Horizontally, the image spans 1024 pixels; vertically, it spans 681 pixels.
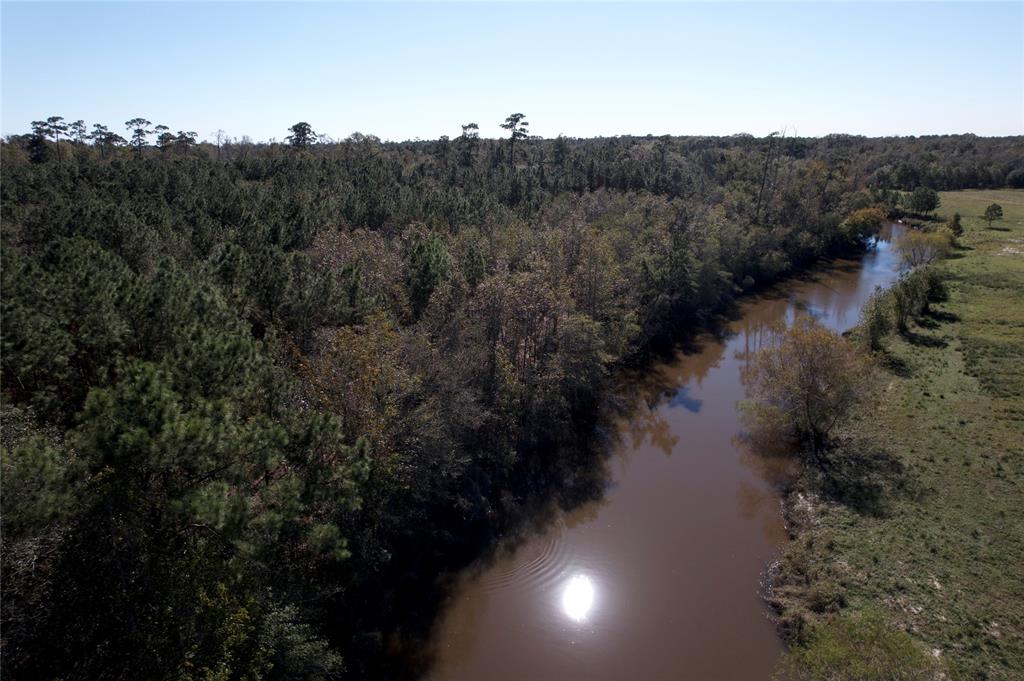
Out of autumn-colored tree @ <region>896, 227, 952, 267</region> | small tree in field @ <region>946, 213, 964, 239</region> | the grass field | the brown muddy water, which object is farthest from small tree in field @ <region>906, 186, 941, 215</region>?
the brown muddy water

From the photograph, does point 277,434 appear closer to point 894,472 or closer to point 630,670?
point 630,670

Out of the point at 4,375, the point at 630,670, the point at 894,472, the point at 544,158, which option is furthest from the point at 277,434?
the point at 544,158

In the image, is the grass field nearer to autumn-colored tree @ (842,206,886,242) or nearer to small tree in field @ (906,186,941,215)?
autumn-colored tree @ (842,206,886,242)

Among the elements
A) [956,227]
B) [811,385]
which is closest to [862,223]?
[956,227]

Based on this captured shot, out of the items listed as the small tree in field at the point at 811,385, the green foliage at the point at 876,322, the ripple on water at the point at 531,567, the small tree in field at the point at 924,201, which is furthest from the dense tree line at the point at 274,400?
the small tree in field at the point at 924,201

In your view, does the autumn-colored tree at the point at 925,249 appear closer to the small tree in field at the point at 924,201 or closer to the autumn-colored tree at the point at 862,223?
the autumn-colored tree at the point at 862,223

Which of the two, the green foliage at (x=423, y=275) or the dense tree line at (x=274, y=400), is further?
the green foliage at (x=423, y=275)
